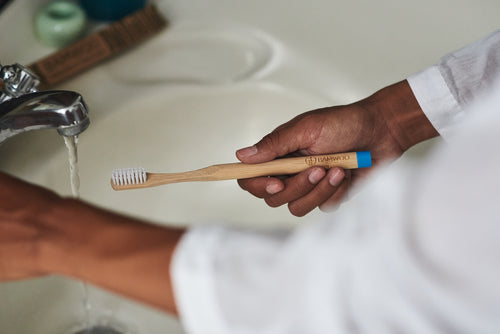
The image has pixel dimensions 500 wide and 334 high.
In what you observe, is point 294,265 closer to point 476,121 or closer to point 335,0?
point 476,121

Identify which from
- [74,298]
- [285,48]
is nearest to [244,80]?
[285,48]

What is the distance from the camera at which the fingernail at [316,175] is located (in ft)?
1.97

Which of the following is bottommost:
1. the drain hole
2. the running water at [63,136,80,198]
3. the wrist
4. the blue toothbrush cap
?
the drain hole

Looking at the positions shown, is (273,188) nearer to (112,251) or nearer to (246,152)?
(246,152)

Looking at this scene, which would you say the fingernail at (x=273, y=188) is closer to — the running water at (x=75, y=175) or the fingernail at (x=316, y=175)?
the fingernail at (x=316, y=175)

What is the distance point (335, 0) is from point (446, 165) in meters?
0.62

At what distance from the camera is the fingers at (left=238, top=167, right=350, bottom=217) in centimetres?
61

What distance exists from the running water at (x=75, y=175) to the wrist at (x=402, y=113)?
0.94ft

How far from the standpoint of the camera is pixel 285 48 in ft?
2.77

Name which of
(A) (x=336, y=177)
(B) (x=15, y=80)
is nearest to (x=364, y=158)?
(A) (x=336, y=177)

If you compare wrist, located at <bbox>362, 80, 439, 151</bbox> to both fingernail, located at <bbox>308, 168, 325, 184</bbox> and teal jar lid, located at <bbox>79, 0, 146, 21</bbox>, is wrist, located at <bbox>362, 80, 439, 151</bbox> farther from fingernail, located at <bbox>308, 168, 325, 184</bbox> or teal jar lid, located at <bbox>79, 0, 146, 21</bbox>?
teal jar lid, located at <bbox>79, 0, 146, 21</bbox>

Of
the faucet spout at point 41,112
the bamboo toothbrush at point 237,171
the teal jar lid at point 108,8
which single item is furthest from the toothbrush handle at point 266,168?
the teal jar lid at point 108,8

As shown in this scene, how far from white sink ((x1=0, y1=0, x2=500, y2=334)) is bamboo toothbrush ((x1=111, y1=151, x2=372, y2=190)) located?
0.47ft

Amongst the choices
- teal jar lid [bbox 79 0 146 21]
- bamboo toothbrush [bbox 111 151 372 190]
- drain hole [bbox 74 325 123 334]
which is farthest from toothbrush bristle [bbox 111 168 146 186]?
teal jar lid [bbox 79 0 146 21]
